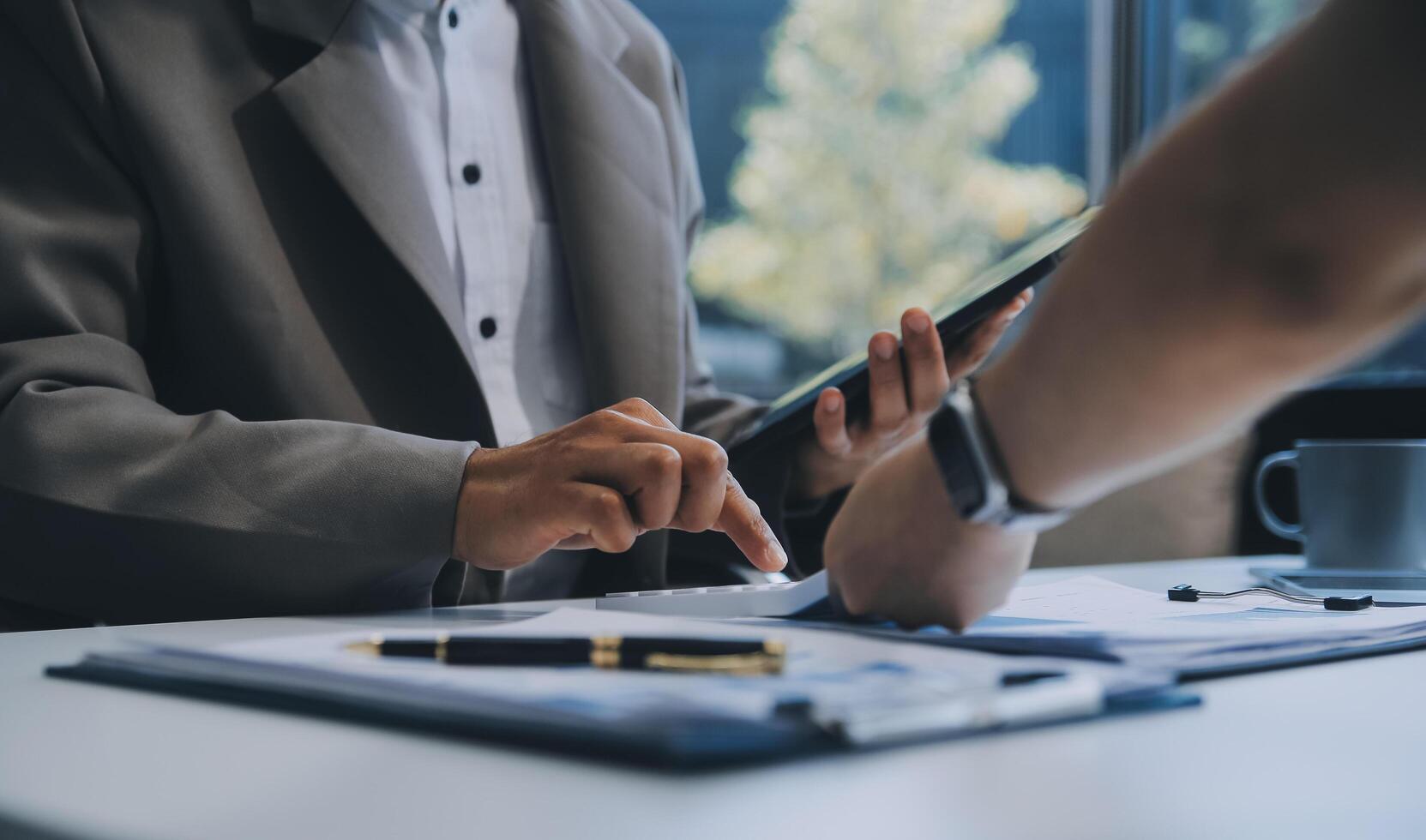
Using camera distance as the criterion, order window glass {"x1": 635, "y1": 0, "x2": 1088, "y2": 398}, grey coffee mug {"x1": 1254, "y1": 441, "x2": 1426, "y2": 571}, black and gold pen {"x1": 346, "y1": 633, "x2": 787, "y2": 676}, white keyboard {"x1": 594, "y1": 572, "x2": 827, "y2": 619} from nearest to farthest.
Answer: black and gold pen {"x1": 346, "y1": 633, "x2": 787, "y2": 676} → white keyboard {"x1": 594, "y1": 572, "x2": 827, "y2": 619} → grey coffee mug {"x1": 1254, "y1": 441, "x2": 1426, "y2": 571} → window glass {"x1": 635, "y1": 0, "x2": 1088, "y2": 398}

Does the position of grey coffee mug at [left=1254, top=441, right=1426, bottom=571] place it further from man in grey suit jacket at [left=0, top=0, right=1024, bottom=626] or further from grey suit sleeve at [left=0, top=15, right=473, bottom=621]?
grey suit sleeve at [left=0, top=15, right=473, bottom=621]

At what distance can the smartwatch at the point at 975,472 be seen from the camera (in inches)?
16.7

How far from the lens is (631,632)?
497 millimetres

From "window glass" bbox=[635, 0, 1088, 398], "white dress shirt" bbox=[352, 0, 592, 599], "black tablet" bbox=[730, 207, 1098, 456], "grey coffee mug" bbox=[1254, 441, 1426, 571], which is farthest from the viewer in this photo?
"window glass" bbox=[635, 0, 1088, 398]

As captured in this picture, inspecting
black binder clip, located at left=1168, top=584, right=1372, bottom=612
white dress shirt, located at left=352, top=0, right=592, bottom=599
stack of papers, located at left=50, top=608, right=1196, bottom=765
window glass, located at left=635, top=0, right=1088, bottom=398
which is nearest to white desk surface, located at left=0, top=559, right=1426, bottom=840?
stack of papers, located at left=50, top=608, right=1196, bottom=765

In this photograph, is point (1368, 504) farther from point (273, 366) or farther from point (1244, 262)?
point (273, 366)

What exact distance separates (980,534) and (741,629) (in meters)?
0.14

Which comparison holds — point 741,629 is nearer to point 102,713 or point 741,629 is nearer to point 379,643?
point 379,643

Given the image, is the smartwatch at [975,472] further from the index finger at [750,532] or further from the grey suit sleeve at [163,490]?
the grey suit sleeve at [163,490]

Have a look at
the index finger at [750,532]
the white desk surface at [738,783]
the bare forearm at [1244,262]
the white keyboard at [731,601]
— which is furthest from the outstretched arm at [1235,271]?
the index finger at [750,532]

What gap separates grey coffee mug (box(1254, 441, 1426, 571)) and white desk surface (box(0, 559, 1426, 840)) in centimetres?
52

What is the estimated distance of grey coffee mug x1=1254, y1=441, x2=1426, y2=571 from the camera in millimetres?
866

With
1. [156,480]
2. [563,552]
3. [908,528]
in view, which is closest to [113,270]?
[156,480]

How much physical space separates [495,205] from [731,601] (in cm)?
66
